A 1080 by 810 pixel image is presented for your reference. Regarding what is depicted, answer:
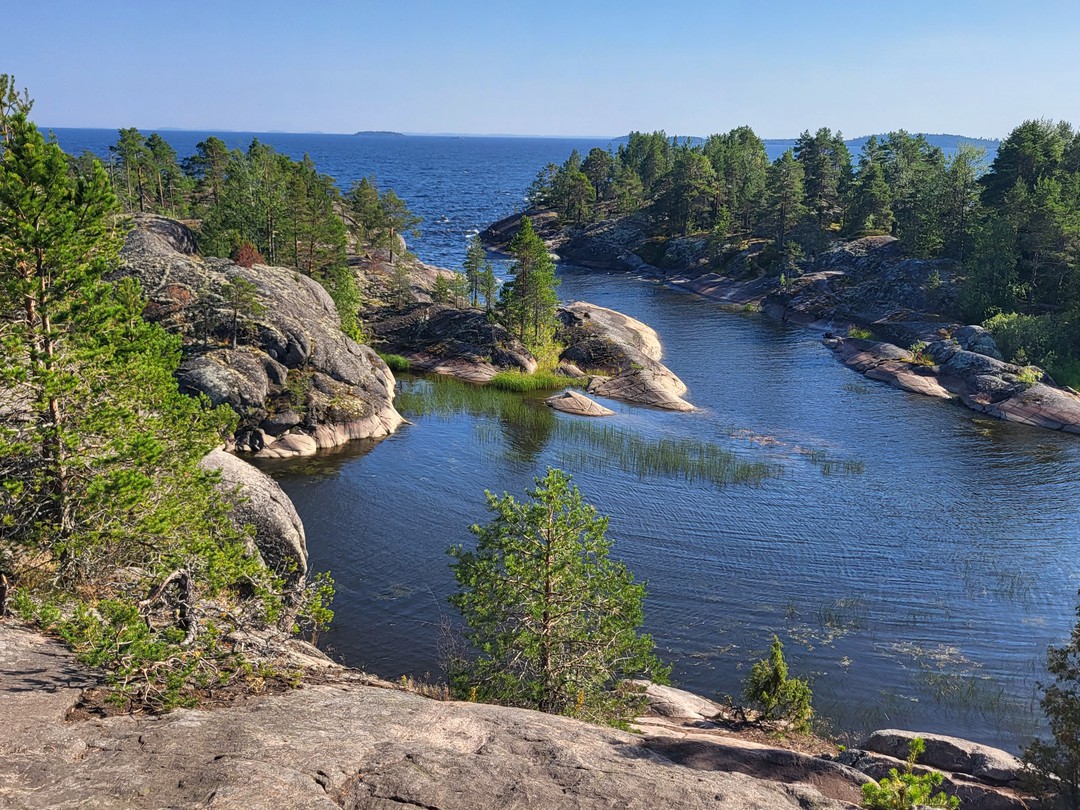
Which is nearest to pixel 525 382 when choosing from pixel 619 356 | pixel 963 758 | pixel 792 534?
pixel 619 356

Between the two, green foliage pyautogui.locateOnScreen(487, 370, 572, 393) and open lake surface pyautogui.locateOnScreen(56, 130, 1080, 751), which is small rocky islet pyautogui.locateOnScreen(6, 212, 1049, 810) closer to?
open lake surface pyautogui.locateOnScreen(56, 130, 1080, 751)

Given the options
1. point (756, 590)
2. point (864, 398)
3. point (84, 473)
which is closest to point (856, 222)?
point (864, 398)

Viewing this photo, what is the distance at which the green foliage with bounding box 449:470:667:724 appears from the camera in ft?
67.6

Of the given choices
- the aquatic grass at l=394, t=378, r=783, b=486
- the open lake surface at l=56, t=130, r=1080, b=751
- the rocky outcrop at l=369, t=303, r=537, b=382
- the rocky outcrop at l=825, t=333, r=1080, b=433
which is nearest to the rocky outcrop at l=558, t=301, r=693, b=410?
the open lake surface at l=56, t=130, r=1080, b=751

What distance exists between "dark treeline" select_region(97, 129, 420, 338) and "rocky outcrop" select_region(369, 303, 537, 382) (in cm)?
482

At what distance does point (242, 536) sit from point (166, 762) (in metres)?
9.79

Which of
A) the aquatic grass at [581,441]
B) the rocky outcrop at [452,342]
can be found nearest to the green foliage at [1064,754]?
the aquatic grass at [581,441]

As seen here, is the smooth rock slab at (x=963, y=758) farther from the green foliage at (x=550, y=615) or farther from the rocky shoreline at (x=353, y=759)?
the green foliage at (x=550, y=615)

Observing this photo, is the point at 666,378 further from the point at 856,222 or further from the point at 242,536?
the point at 856,222

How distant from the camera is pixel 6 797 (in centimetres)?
1066

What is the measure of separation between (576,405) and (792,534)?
24.9 m

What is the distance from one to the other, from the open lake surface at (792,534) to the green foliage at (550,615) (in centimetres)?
935

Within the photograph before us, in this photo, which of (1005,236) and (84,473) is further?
(1005,236)

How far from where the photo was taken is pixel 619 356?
74.6 metres
